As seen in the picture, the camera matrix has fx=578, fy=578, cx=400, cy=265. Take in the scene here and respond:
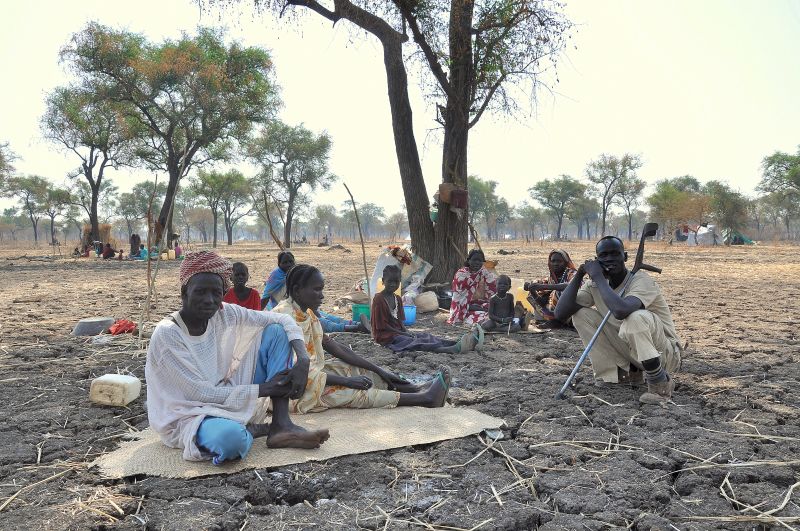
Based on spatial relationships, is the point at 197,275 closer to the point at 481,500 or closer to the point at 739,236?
the point at 481,500

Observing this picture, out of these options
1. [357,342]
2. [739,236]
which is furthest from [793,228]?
[357,342]

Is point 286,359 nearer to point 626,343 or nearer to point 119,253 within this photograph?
point 626,343

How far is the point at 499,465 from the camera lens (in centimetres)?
269

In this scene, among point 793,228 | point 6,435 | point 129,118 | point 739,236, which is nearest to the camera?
point 6,435

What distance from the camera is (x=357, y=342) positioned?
584cm

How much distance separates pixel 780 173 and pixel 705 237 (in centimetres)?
972

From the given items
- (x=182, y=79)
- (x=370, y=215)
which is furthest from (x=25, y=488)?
(x=370, y=215)

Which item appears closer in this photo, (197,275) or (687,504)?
(687,504)

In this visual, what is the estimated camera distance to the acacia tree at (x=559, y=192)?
59.4 m

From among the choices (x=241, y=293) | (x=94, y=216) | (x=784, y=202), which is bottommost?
(x=241, y=293)

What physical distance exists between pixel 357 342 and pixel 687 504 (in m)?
3.90

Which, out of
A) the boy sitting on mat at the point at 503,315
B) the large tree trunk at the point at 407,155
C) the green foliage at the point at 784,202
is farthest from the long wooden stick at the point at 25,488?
the green foliage at the point at 784,202

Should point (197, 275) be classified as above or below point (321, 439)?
above

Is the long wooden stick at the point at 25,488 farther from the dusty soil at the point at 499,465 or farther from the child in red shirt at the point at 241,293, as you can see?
the child in red shirt at the point at 241,293
